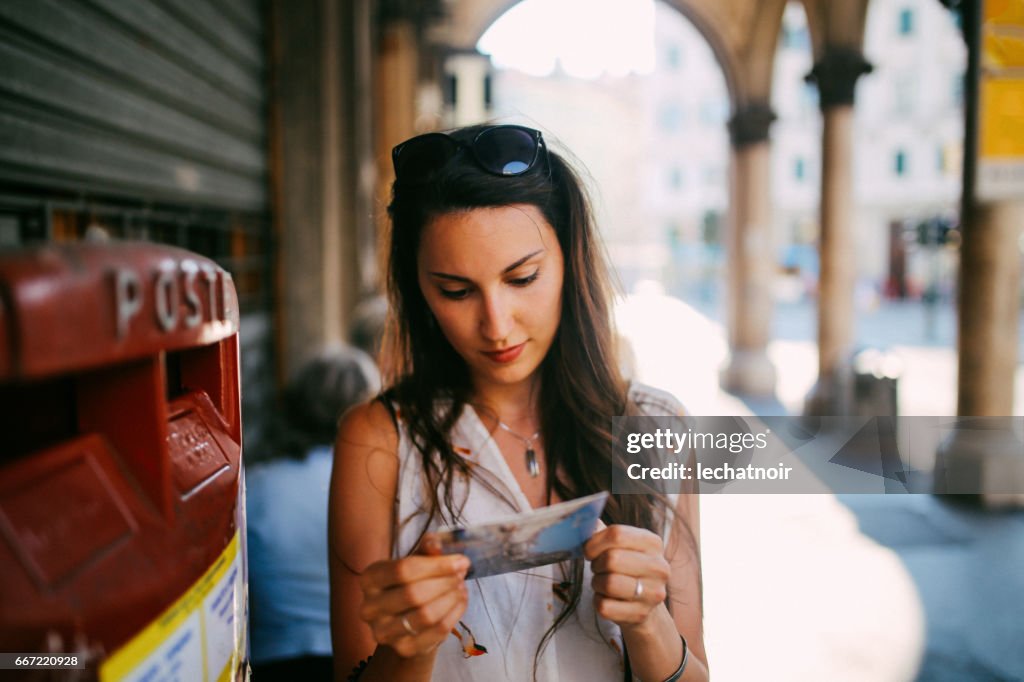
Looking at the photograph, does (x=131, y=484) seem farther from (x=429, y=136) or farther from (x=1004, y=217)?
(x=1004, y=217)

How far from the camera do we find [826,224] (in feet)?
30.5

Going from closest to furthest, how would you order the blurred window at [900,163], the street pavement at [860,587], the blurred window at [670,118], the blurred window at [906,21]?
the street pavement at [860,587], the blurred window at [906,21], the blurred window at [900,163], the blurred window at [670,118]

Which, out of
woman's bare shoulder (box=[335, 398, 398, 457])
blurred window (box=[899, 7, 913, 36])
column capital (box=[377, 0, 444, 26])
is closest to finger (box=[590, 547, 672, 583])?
woman's bare shoulder (box=[335, 398, 398, 457])

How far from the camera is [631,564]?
1.14 meters

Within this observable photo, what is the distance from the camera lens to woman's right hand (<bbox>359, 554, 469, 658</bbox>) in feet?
3.39

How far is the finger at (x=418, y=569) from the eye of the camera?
3.38 ft

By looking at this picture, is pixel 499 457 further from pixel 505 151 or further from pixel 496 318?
pixel 505 151

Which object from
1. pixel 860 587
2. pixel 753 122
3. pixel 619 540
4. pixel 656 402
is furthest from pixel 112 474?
pixel 753 122

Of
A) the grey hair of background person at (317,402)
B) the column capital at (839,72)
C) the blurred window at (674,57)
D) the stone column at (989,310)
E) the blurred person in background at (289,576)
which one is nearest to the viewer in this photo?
the blurred person in background at (289,576)

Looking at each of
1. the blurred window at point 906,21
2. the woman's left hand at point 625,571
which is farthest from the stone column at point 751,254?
the blurred window at point 906,21

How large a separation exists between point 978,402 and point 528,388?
579cm

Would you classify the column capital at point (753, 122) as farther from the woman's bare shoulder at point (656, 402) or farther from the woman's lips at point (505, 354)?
the woman's lips at point (505, 354)

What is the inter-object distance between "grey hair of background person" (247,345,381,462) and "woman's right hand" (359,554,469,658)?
5.18 feet

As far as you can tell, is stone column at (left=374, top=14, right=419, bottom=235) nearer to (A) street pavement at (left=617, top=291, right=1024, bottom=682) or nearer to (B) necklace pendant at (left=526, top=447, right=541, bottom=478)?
(A) street pavement at (left=617, top=291, right=1024, bottom=682)
